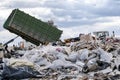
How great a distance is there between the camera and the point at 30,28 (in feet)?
83.9

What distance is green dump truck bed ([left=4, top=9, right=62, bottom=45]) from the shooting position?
24625 millimetres

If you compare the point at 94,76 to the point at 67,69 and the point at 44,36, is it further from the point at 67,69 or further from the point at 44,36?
the point at 44,36

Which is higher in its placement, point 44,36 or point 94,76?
point 44,36

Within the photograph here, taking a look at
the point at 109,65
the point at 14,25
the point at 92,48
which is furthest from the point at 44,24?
the point at 109,65

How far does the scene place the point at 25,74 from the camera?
13148 millimetres

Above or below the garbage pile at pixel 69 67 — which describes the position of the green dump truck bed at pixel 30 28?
above

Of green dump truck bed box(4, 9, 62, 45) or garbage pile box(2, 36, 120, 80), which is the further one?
green dump truck bed box(4, 9, 62, 45)

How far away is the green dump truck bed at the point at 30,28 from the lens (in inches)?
969

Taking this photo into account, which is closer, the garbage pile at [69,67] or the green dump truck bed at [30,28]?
the garbage pile at [69,67]

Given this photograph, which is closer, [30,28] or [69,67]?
[69,67]

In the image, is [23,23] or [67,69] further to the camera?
[23,23]

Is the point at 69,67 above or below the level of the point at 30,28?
below

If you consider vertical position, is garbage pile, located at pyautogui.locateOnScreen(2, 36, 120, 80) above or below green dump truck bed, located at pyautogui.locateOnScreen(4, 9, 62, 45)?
below

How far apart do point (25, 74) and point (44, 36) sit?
43.5 feet
